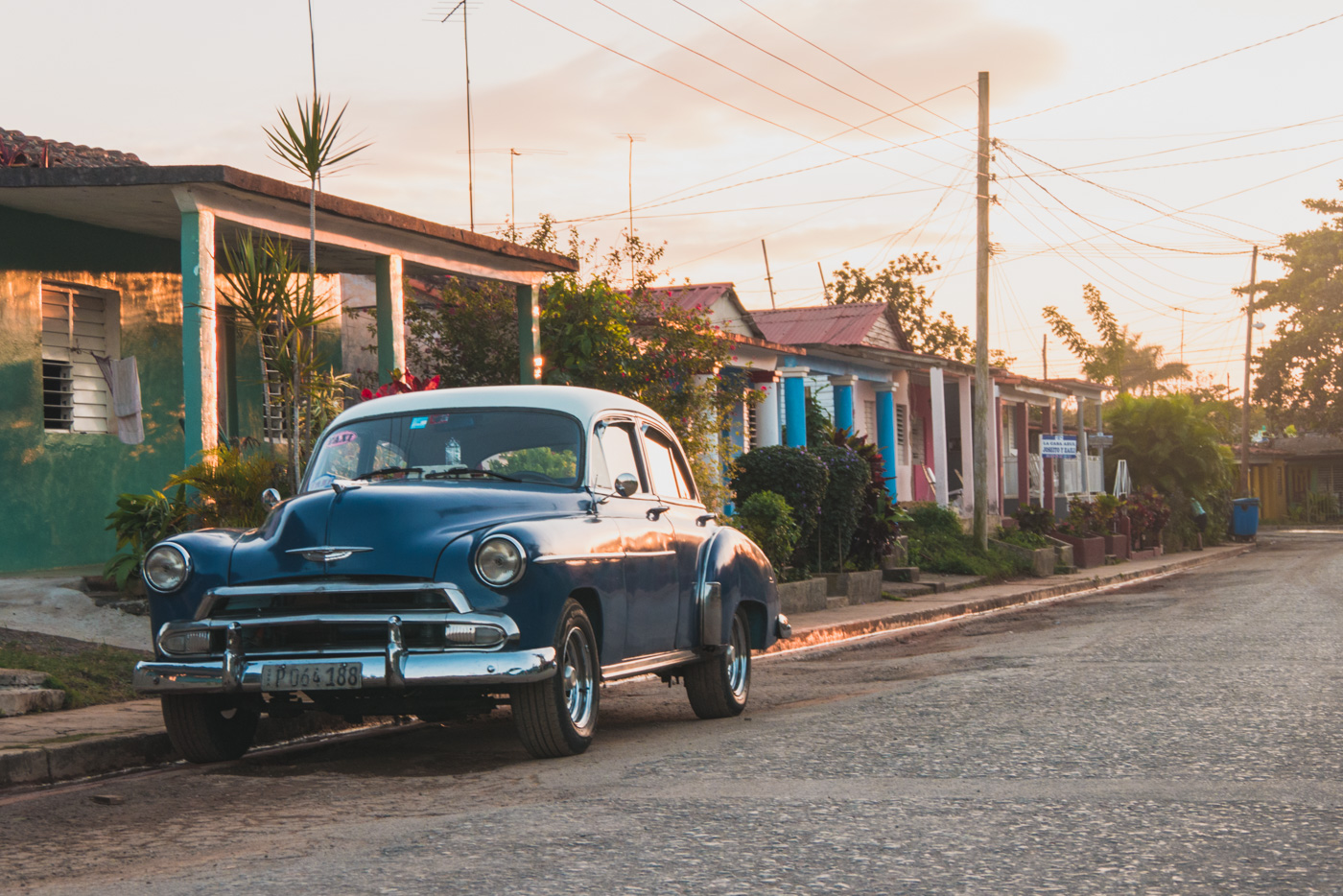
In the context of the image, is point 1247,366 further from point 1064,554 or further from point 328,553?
point 328,553

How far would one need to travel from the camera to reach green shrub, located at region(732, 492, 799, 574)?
59.4ft

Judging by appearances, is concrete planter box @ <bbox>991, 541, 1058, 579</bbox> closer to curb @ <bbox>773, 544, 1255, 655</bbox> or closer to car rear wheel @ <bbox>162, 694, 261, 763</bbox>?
curb @ <bbox>773, 544, 1255, 655</bbox>

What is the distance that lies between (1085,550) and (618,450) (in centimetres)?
2557

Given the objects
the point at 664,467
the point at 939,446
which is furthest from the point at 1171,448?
the point at 664,467

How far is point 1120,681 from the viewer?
31.8 feet

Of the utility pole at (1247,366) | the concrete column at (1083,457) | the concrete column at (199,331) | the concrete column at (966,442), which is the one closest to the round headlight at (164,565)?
the concrete column at (199,331)

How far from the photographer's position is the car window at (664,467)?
28.9ft

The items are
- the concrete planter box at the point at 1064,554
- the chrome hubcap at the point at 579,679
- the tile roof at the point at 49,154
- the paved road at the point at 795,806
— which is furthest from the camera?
the concrete planter box at the point at 1064,554

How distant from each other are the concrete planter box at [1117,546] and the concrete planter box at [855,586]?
51.4 feet

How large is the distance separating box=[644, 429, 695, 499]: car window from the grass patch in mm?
3747

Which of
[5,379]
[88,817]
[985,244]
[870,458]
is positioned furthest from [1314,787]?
[985,244]

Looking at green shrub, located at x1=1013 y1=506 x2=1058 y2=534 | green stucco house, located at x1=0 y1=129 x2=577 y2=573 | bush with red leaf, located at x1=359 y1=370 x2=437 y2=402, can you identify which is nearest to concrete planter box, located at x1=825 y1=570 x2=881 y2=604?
green stucco house, located at x1=0 y1=129 x2=577 y2=573

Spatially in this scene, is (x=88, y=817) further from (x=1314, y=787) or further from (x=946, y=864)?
(x=1314, y=787)

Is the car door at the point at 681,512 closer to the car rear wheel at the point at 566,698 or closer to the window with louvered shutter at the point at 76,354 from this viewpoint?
the car rear wheel at the point at 566,698
